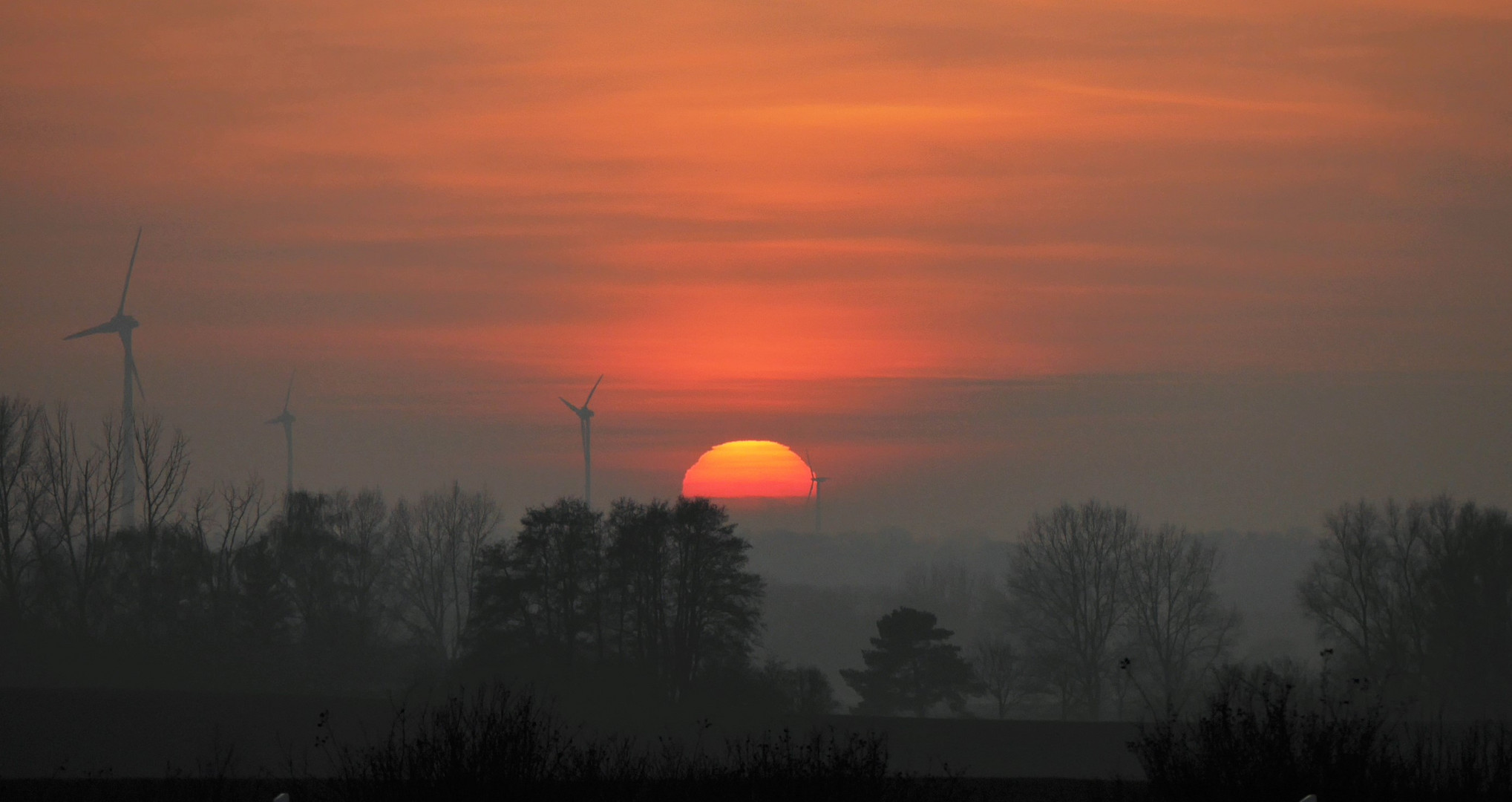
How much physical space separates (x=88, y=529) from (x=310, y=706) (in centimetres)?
3019

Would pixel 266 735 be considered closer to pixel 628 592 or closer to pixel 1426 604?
pixel 628 592

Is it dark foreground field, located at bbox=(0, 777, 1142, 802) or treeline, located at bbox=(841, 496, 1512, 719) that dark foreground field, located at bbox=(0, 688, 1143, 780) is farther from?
dark foreground field, located at bbox=(0, 777, 1142, 802)

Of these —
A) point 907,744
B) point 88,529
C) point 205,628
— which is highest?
point 88,529

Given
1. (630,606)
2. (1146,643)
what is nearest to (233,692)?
(630,606)

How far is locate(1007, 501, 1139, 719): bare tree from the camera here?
78500mm

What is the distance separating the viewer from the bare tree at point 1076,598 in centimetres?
7850

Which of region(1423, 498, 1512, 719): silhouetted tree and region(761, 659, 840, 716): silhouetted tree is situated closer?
region(761, 659, 840, 716): silhouetted tree

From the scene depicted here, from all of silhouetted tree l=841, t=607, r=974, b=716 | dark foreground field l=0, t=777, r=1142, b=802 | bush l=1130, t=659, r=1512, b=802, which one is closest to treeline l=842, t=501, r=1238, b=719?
silhouetted tree l=841, t=607, r=974, b=716

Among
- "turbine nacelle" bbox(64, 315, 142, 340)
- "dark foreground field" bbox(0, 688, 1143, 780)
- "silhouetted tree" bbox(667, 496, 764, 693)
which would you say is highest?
"turbine nacelle" bbox(64, 315, 142, 340)

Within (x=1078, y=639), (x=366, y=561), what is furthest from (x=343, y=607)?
(x=1078, y=639)

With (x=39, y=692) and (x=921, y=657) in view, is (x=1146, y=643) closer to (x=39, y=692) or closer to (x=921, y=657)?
(x=921, y=657)

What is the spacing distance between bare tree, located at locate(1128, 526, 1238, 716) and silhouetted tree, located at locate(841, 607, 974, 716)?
1996cm

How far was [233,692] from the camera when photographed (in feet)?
180

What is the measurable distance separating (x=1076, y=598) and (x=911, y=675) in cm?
2748
